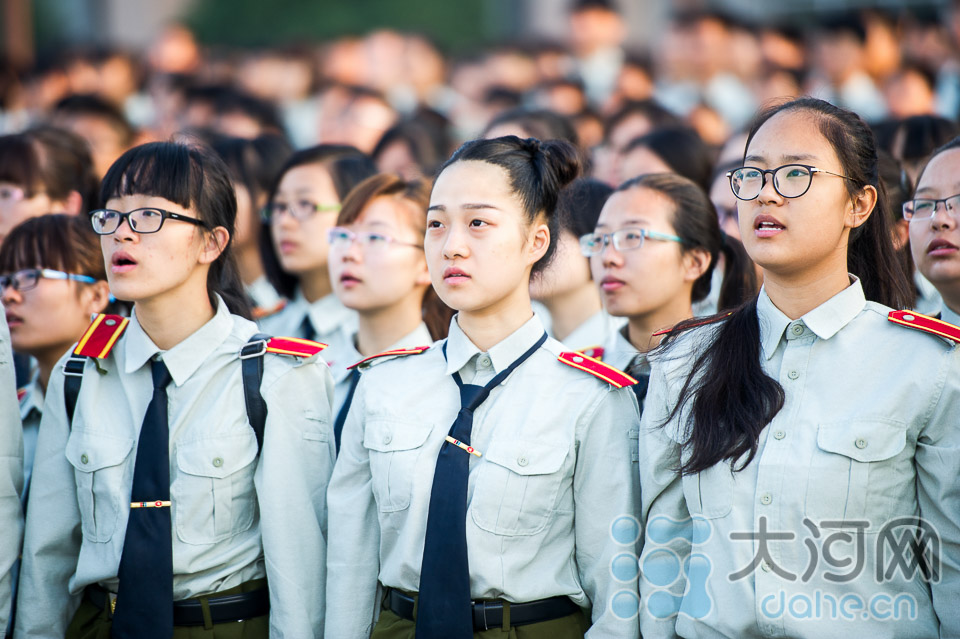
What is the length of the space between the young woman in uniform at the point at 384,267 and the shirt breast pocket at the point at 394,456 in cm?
104

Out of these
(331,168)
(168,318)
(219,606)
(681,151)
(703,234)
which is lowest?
(219,606)

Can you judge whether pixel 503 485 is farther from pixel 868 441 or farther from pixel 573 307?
pixel 573 307

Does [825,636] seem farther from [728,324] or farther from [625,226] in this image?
[625,226]

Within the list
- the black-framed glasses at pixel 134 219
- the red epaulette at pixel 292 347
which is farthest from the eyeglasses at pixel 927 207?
the black-framed glasses at pixel 134 219

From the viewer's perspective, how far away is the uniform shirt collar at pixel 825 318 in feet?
8.32

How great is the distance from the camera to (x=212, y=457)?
293 centimetres

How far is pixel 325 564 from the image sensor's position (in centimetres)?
298

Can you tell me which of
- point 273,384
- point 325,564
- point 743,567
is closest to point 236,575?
point 325,564

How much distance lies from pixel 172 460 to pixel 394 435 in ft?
2.26

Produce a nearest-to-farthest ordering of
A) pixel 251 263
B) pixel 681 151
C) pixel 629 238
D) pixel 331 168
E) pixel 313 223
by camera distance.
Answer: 1. pixel 629 238
2. pixel 313 223
3. pixel 331 168
4. pixel 681 151
5. pixel 251 263

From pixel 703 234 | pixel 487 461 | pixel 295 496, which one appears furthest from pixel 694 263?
pixel 295 496

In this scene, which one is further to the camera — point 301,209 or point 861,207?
point 301,209

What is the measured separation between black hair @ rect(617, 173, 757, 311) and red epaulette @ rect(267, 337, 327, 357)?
142 centimetres

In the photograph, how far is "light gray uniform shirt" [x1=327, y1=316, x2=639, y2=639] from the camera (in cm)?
267
